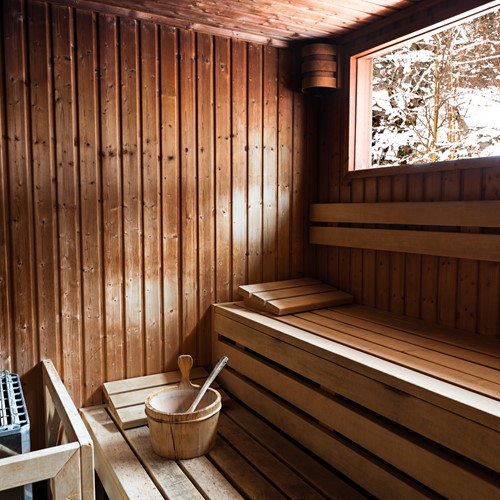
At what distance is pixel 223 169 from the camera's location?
10.5ft

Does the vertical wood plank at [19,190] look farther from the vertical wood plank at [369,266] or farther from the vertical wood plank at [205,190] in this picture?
the vertical wood plank at [369,266]

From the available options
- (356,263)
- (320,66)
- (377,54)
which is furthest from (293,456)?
(377,54)

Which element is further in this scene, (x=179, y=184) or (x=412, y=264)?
(x=179, y=184)

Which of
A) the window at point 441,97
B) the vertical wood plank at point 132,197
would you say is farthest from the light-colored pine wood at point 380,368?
the window at point 441,97

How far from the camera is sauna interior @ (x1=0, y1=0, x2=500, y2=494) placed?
2.59 metres

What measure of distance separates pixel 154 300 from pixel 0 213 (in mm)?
977

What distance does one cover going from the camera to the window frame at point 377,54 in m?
2.52

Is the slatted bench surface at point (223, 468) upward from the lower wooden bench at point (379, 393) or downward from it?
downward

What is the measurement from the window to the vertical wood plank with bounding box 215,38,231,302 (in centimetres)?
119

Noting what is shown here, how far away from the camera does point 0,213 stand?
8.37 ft

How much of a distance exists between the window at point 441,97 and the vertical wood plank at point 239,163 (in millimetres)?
1070

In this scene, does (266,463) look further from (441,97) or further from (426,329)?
(441,97)

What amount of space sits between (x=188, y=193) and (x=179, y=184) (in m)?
0.08

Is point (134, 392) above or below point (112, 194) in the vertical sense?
below
